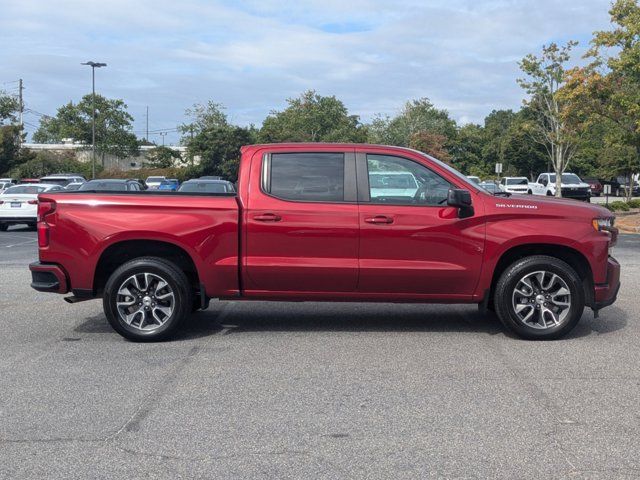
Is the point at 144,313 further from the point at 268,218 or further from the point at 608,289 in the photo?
the point at 608,289

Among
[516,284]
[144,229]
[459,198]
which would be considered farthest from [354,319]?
[144,229]

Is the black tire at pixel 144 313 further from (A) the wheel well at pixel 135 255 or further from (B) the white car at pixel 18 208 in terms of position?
(B) the white car at pixel 18 208

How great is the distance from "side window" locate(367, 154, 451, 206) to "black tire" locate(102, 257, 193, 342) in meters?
2.08

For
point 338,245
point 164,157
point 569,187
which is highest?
point 164,157

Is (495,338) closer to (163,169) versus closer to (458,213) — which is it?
(458,213)

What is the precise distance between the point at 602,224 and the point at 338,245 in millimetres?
2617

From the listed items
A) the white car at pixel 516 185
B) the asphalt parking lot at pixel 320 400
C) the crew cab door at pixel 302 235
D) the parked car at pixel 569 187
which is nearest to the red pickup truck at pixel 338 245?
the crew cab door at pixel 302 235

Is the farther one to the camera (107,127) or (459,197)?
(107,127)

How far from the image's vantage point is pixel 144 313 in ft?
23.7

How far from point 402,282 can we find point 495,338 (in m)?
1.15

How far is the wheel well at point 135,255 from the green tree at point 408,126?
199ft

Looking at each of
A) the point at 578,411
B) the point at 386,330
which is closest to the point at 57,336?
the point at 386,330

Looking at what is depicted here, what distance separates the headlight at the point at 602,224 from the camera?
7.23 m

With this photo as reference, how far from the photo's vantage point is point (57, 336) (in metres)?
7.56
